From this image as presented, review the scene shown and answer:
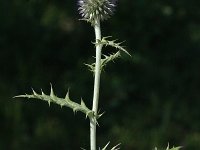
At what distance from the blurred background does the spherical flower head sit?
16.2 feet

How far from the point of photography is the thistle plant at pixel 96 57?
2.93 meters

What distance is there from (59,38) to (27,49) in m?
0.63

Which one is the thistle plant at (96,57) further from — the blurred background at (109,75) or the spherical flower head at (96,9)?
the blurred background at (109,75)

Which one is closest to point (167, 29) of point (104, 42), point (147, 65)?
point (147, 65)

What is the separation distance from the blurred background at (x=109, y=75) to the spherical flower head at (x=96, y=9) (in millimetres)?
4932

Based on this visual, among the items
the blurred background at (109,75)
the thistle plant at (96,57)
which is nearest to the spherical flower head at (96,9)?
the thistle plant at (96,57)

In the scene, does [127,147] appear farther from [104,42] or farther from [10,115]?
[104,42]

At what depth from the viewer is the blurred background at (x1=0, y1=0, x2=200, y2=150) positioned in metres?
8.62

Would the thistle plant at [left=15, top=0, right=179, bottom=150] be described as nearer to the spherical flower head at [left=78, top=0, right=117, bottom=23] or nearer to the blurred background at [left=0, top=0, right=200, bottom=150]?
the spherical flower head at [left=78, top=0, right=117, bottom=23]

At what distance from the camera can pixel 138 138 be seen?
8727mm

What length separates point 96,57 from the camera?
2965 mm

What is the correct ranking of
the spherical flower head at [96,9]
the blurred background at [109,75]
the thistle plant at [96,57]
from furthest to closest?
1. the blurred background at [109,75]
2. the spherical flower head at [96,9]
3. the thistle plant at [96,57]

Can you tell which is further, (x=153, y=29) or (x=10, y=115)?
(x=153, y=29)

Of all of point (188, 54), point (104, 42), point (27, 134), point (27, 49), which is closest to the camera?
point (104, 42)
